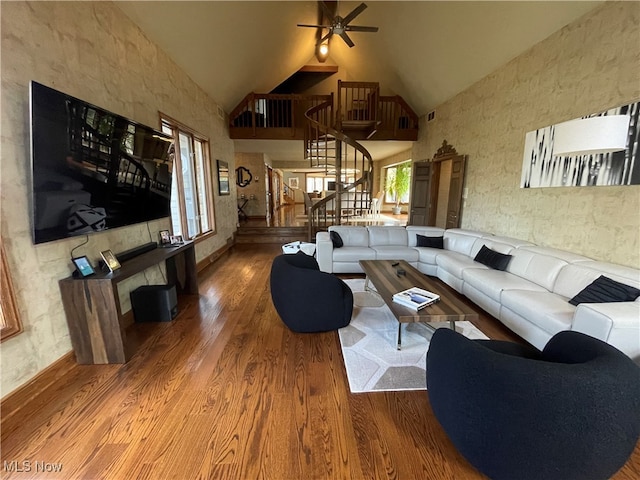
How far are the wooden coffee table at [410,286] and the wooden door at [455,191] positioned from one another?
250cm

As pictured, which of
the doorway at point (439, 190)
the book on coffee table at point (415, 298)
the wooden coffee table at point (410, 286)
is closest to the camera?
the wooden coffee table at point (410, 286)

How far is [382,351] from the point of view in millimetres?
2357

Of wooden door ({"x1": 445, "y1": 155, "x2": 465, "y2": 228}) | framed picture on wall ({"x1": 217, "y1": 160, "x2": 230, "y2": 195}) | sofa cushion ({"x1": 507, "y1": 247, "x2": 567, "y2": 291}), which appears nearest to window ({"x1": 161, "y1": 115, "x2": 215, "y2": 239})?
framed picture on wall ({"x1": 217, "y1": 160, "x2": 230, "y2": 195})

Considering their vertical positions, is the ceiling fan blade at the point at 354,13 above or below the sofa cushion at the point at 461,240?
above

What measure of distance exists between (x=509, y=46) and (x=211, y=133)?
510 centimetres

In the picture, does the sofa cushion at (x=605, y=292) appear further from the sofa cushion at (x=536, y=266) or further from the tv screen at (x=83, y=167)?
the tv screen at (x=83, y=167)

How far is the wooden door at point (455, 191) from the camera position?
16.8 ft

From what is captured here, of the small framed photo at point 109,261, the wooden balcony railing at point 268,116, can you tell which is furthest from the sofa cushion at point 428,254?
the wooden balcony railing at point 268,116

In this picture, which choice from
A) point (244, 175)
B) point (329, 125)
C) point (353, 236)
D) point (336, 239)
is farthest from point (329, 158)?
point (244, 175)

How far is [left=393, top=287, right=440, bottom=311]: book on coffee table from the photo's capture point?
2254 mm

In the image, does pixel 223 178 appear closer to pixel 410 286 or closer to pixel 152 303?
pixel 152 303

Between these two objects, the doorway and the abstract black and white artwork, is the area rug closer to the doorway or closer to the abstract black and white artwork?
the abstract black and white artwork

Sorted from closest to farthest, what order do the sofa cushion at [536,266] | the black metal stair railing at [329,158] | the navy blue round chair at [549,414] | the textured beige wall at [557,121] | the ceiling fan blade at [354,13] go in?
the navy blue round chair at [549,414] < the textured beige wall at [557,121] < the sofa cushion at [536,266] < the ceiling fan blade at [354,13] < the black metal stair railing at [329,158]

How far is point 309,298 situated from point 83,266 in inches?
72.4
